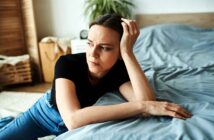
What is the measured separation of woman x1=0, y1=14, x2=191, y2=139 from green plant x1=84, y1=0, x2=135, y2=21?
1754mm

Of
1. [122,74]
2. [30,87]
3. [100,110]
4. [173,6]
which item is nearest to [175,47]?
[173,6]

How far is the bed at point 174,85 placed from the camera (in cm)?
84

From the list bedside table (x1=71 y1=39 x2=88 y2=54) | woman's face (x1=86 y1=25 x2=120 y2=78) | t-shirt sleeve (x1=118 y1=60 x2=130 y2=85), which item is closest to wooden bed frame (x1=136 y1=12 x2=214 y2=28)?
bedside table (x1=71 y1=39 x2=88 y2=54)

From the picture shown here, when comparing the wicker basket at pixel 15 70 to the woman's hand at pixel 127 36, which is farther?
the wicker basket at pixel 15 70

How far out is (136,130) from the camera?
2.82 ft

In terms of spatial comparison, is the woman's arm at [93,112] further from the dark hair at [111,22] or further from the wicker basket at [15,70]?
the wicker basket at [15,70]

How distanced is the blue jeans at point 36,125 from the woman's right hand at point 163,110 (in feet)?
1.45

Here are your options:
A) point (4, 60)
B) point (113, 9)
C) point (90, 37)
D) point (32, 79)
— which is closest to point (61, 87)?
point (90, 37)

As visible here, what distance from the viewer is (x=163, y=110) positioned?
954 millimetres

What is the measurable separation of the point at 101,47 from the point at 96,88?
225mm

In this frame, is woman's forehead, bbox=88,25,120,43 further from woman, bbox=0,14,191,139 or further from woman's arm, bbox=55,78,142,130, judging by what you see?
woman's arm, bbox=55,78,142,130

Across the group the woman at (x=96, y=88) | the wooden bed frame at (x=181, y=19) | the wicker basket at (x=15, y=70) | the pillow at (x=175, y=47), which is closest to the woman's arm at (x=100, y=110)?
the woman at (x=96, y=88)

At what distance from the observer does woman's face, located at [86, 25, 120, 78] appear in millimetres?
1031

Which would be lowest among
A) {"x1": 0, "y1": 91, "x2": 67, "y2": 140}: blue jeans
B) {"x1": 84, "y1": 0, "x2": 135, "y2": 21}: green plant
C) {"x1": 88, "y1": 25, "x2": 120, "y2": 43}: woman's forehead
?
{"x1": 0, "y1": 91, "x2": 67, "y2": 140}: blue jeans
